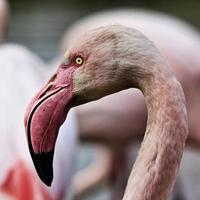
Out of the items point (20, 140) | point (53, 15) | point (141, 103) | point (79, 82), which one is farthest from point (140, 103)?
point (53, 15)

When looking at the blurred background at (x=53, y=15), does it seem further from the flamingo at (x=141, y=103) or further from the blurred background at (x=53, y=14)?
the flamingo at (x=141, y=103)

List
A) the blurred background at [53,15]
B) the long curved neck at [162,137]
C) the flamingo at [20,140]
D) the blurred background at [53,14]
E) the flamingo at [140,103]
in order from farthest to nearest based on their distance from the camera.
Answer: the blurred background at [53,14] < the blurred background at [53,15] < the flamingo at [140,103] < the flamingo at [20,140] < the long curved neck at [162,137]

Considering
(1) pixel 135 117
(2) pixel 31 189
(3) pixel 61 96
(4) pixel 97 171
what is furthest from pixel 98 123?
(3) pixel 61 96

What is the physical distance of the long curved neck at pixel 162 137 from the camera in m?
1.83

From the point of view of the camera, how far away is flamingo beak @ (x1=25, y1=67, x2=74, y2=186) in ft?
6.31

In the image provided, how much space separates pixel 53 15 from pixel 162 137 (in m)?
10.0

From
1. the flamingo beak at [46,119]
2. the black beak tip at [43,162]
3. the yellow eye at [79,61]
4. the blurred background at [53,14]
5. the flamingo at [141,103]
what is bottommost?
the blurred background at [53,14]

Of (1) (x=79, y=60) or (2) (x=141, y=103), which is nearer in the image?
(1) (x=79, y=60)

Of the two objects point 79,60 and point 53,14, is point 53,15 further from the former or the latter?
point 79,60

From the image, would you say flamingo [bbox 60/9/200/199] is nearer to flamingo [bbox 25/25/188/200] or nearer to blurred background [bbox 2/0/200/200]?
flamingo [bbox 25/25/188/200]

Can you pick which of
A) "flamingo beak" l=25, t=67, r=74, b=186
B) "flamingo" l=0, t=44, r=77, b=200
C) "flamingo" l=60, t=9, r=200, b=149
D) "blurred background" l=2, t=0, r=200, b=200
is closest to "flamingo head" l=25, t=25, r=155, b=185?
"flamingo beak" l=25, t=67, r=74, b=186

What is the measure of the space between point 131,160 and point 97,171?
56 centimetres

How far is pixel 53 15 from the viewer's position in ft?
38.7

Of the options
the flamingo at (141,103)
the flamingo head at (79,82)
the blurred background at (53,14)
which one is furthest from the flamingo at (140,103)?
the blurred background at (53,14)
